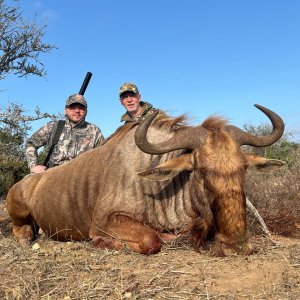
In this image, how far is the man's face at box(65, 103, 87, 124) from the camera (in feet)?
25.9

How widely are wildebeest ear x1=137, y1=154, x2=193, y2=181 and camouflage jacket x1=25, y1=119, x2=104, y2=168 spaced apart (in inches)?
141

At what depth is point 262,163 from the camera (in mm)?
4688

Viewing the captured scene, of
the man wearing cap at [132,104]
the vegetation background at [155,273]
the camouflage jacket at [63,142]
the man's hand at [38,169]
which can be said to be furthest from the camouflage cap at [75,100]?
the vegetation background at [155,273]

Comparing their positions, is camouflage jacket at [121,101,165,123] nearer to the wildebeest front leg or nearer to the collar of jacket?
the collar of jacket

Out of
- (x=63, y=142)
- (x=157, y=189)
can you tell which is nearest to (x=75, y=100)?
(x=63, y=142)

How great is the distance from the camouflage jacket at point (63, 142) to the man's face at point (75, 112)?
0.09 metres

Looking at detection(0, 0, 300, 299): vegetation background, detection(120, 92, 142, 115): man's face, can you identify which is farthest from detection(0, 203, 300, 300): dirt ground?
detection(120, 92, 142, 115): man's face

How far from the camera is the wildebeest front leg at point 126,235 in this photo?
4328mm

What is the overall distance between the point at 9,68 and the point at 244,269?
12687mm

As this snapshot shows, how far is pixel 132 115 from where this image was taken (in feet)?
26.4

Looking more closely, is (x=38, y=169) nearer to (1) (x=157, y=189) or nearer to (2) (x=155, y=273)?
(1) (x=157, y=189)

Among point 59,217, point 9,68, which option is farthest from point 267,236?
point 9,68

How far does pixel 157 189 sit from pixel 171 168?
1.90 ft

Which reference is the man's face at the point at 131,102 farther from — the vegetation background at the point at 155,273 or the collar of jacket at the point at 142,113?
the vegetation background at the point at 155,273
